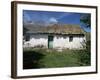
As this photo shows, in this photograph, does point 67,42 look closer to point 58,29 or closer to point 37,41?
point 58,29

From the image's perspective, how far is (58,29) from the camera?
2238mm

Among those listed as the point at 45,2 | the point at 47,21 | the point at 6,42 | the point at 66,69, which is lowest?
the point at 66,69

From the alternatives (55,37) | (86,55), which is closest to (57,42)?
(55,37)

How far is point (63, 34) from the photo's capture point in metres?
2.26

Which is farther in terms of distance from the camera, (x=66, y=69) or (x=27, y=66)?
(x=66, y=69)

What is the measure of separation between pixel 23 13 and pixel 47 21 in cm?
23

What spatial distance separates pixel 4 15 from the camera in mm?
2051

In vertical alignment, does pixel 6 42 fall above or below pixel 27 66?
above

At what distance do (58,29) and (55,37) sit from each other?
0.25ft

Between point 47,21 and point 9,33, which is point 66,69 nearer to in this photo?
Result: point 47,21

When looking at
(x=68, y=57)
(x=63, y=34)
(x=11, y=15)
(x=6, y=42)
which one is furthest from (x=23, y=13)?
(x=68, y=57)

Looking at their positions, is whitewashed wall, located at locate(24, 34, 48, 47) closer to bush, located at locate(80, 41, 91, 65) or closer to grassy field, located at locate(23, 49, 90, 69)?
grassy field, located at locate(23, 49, 90, 69)

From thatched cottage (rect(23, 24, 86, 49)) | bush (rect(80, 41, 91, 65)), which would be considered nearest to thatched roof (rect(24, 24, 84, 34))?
thatched cottage (rect(23, 24, 86, 49))

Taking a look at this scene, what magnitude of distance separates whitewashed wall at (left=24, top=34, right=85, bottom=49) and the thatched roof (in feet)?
0.15
